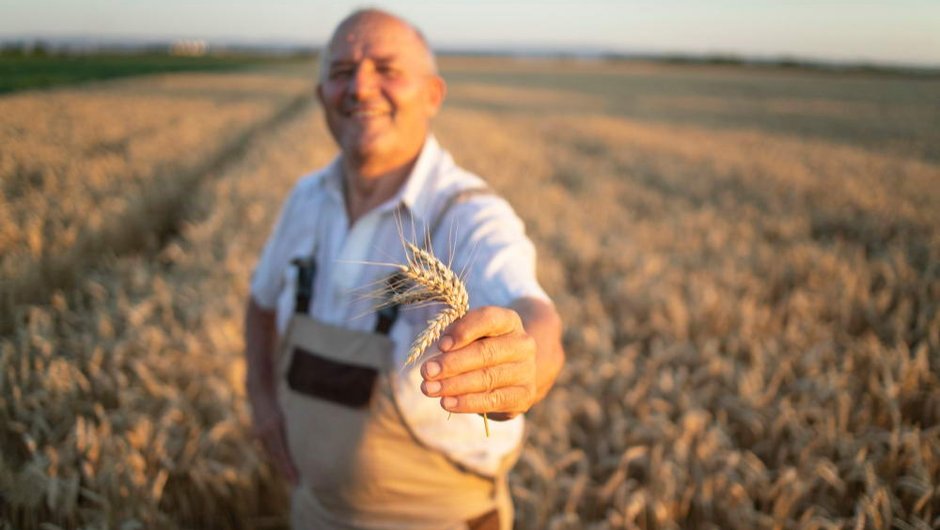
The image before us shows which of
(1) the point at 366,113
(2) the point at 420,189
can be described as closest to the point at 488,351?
(2) the point at 420,189

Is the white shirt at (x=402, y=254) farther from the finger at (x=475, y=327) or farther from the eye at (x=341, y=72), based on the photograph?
the finger at (x=475, y=327)

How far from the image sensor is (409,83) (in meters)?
1.73

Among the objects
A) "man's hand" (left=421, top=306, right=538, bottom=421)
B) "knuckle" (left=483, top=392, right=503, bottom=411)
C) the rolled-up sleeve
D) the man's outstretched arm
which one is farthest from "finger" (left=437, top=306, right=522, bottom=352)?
the man's outstretched arm

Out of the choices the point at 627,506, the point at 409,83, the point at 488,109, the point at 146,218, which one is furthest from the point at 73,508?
the point at 488,109

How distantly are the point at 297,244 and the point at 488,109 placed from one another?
75.7 feet

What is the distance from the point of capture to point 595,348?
3699 millimetres

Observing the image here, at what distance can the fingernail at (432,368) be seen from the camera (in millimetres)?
812

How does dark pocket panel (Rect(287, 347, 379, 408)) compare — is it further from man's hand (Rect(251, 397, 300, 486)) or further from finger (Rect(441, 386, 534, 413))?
finger (Rect(441, 386, 534, 413))

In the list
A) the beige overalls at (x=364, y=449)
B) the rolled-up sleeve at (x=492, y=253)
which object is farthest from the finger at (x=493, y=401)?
the beige overalls at (x=364, y=449)

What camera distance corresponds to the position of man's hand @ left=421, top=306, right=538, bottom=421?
2.74 ft

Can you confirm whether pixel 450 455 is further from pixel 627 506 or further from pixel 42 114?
pixel 42 114

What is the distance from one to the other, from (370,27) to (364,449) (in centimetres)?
127

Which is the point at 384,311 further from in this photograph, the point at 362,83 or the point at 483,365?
the point at 483,365

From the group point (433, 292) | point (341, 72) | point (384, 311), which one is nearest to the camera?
point (433, 292)
